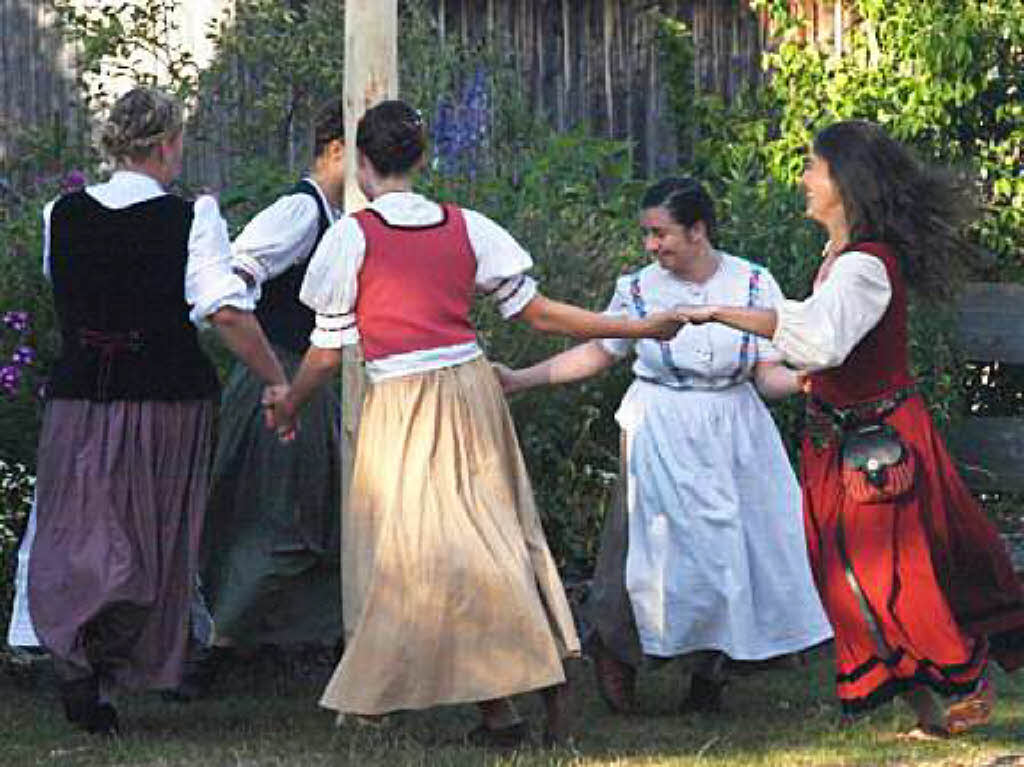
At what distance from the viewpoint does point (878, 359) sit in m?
7.01

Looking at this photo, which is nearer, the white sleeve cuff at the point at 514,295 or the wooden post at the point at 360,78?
the white sleeve cuff at the point at 514,295

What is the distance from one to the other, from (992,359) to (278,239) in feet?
13.9

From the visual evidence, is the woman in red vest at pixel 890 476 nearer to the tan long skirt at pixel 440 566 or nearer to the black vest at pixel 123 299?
the tan long skirt at pixel 440 566

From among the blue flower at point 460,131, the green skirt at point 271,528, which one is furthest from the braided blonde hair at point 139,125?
the blue flower at point 460,131

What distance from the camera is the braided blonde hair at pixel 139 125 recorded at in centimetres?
734

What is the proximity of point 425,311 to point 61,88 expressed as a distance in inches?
264

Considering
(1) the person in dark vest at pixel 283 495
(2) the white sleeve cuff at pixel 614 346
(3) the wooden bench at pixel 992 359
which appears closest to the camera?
(2) the white sleeve cuff at pixel 614 346

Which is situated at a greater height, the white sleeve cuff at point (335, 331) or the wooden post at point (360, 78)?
the wooden post at point (360, 78)

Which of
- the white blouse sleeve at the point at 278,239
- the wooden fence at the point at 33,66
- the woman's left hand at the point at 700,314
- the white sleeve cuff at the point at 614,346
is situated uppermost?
the wooden fence at the point at 33,66

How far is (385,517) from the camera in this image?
701 centimetres

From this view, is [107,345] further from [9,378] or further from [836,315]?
[836,315]

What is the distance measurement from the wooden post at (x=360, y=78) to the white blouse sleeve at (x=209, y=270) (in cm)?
Result: 41

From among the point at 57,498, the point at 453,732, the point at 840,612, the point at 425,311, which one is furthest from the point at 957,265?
the point at 57,498

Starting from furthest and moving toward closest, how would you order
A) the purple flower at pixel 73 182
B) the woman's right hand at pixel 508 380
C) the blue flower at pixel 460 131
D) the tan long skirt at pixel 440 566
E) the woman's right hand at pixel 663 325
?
the blue flower at pixel 460 131 < the purple flower at pixel 73 182 < the woman's right hand at pixel 508 380 < the woman's right hand at pixel 663 325 < the tan long skirt at pixel 440 566
